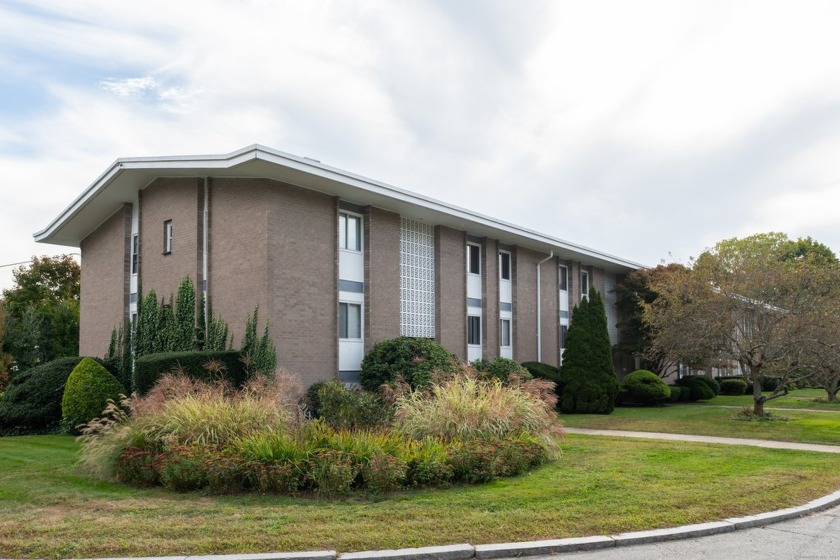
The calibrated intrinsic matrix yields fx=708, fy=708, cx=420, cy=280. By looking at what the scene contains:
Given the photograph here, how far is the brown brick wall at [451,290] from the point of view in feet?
81.1

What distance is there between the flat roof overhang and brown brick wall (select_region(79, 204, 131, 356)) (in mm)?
583

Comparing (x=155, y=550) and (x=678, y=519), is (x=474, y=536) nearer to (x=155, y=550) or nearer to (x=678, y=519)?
(x=678, y=519)

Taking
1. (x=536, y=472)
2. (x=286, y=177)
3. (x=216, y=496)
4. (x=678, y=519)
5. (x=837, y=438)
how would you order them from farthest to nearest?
(x=286, y=177)
(x=837, y=438)
(x=536, y=472)
(x=216, y=496)
(x=678, y=519)

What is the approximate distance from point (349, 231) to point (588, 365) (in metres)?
10.8

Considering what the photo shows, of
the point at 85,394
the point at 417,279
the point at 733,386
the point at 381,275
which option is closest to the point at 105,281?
the point at 85,394

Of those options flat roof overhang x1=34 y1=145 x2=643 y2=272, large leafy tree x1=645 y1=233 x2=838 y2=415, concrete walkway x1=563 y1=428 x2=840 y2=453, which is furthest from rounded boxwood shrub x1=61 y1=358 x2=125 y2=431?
large leafy tree x1=645 y1=233 x2=838 y2=415

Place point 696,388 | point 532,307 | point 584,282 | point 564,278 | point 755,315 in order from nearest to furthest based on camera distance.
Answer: point 755,315 < point 532,307 < point 564,278 < point 584,282 < point 696,388

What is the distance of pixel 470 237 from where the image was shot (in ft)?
88.8

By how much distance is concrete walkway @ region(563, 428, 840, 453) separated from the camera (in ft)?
50.3

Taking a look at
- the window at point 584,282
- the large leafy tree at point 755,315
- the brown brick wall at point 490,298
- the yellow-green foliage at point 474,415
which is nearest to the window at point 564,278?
the window at point 584,282

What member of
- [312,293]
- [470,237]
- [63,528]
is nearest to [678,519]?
[63,528]

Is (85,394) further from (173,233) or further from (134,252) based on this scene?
(134,252)

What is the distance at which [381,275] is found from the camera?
2230cm

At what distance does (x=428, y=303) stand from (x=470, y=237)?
3.94 meters
